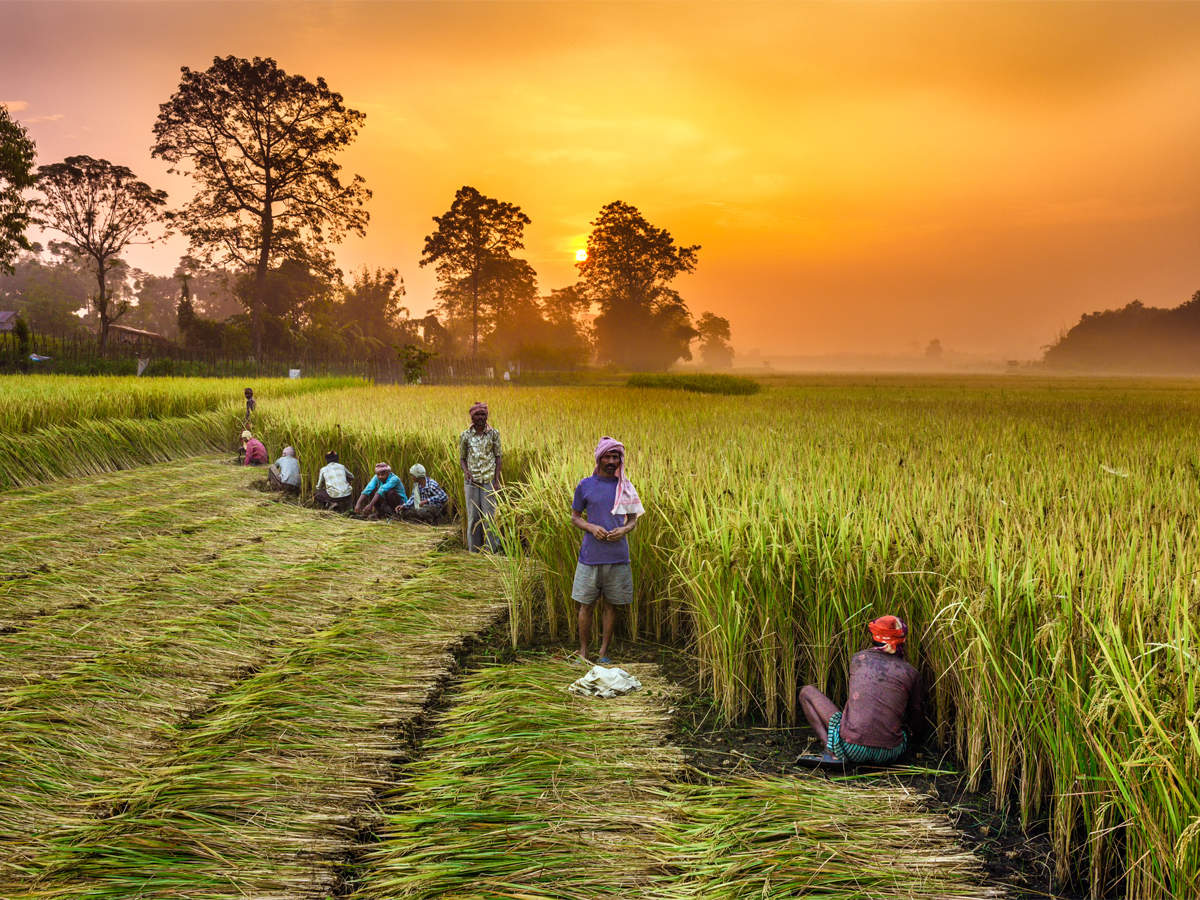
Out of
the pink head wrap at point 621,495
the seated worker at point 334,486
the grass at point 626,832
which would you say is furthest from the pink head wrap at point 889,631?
the seated worker at point 334,486

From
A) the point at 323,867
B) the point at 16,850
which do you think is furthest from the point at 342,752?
the point at 16,850

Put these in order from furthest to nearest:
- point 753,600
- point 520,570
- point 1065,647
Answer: point 520,570 < point 753,600 < point 1065,647

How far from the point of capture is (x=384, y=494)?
1020 cm

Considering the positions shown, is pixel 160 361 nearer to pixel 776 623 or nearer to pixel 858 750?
pixel 776 623

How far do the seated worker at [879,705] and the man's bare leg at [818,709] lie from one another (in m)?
0.06

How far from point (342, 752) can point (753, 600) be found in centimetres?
243

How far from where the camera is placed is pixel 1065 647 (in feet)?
9.21

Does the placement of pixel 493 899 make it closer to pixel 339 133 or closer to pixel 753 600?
pixel 753 600

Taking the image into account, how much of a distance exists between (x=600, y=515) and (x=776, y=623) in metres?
1.48

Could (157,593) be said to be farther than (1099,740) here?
Yes

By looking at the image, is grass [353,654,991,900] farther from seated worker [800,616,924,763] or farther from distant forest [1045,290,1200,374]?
distant forest [1045,290,1200,374]

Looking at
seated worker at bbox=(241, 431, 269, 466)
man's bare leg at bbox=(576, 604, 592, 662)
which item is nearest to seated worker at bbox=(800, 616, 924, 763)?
man's bare leg at bbox=(576, 604, 592, 662)

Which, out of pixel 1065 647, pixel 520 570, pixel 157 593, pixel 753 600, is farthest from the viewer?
pixel 157 593

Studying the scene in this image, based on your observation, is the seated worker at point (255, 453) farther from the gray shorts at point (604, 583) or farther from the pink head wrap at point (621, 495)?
the pink head wrap at point (621, 495)
